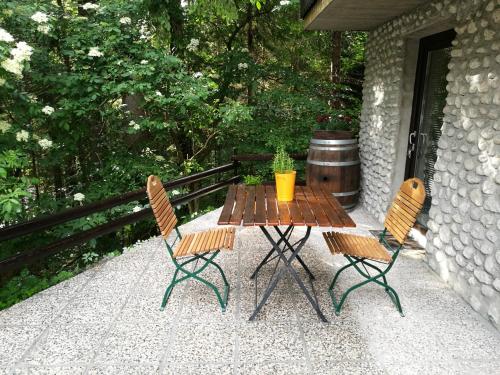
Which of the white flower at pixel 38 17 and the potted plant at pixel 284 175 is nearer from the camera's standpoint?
the potted plant at pixel 284 175

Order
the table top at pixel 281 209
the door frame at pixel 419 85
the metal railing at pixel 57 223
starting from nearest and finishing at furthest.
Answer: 1. the table top at pixel 281 209
2. the metal railing at pixel 57 223
3. the door frame at pixel 419 85

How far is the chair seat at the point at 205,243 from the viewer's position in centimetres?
235

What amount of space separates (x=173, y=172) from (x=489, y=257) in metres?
3.98

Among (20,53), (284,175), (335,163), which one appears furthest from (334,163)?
(20,53)

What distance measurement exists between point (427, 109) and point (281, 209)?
2.27m

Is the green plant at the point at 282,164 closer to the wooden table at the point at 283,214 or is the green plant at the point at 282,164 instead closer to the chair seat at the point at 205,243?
the wooden table at the point at 283,214

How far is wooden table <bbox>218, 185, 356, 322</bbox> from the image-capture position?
2.17m

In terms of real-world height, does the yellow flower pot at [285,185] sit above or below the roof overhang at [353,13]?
below

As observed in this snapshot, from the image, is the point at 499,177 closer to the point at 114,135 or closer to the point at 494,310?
the point at 494,310

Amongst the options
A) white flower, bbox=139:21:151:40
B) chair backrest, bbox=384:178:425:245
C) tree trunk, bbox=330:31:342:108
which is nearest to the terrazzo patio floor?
chair backrest, bbox=384:178:425:245

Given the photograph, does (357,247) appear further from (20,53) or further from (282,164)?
(20,53)

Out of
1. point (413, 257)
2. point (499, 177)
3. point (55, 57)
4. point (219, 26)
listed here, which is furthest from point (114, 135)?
point (499, 177)

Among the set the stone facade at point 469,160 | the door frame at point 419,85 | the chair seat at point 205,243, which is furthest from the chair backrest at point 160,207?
the door frame at point 419,85

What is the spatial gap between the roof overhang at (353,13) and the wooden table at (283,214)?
1686 mm
